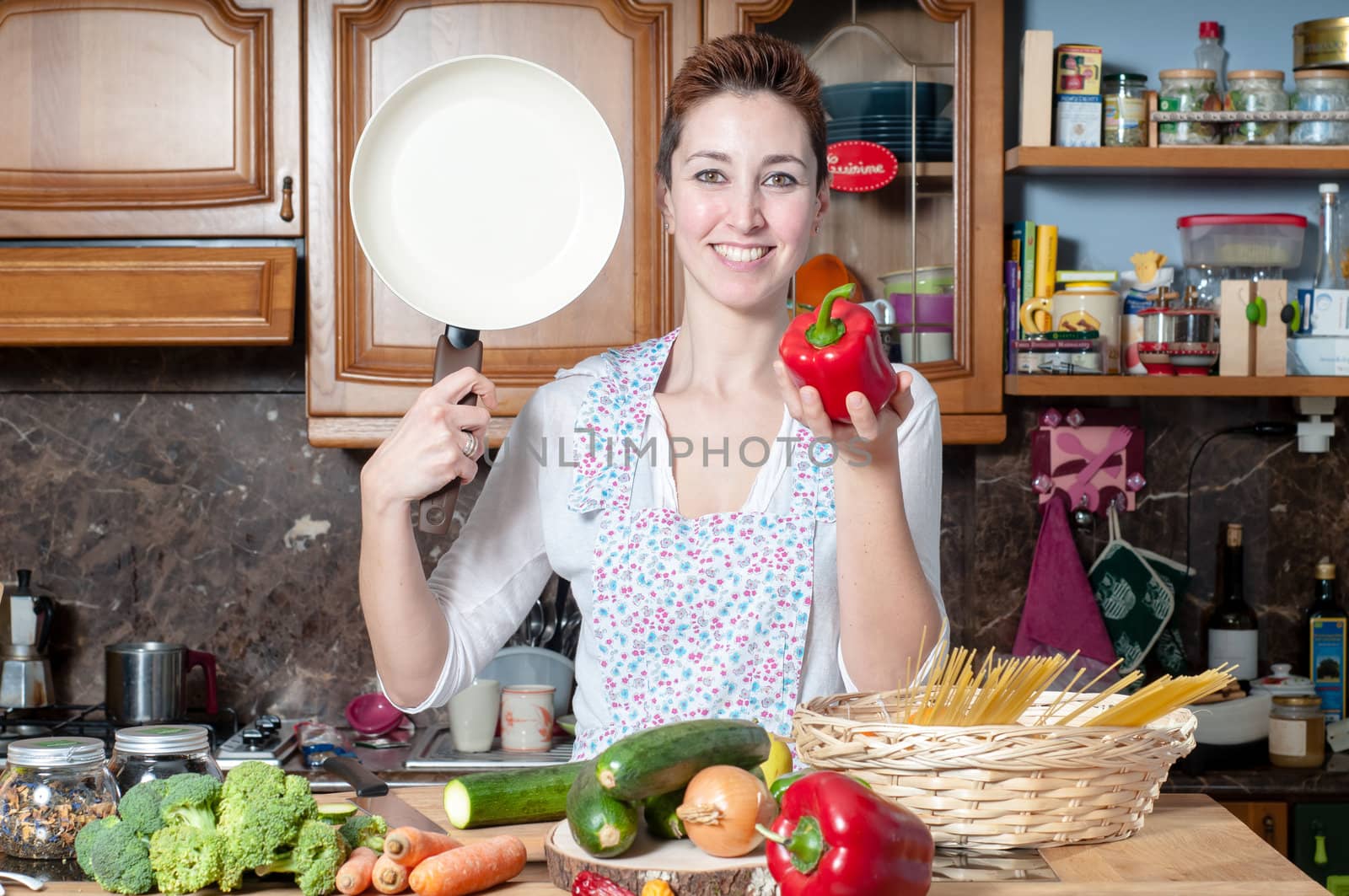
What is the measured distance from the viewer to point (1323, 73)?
237 cm

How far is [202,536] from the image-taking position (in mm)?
2621

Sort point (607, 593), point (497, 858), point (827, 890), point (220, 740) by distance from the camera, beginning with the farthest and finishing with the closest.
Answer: point (220, 740), point (607, 593), point (497, 858), point (827, 890)

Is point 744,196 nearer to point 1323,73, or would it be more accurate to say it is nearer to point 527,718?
point 527,718

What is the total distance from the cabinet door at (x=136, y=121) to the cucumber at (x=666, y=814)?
1.61 m

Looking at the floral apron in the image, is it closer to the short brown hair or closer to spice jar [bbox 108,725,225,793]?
the short brown hair

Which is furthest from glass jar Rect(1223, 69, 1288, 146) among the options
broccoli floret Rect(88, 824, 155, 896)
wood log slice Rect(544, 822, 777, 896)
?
broccoli floret Rect(88, 824, 155, 896)

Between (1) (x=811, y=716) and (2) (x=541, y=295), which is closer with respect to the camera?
(1) (x=811, y=716)

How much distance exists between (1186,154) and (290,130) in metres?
1.54

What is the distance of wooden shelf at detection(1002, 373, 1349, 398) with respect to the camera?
7.55ft

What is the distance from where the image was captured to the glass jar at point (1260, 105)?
2354 mm

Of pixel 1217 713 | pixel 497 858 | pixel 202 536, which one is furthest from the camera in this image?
pixel 202 536

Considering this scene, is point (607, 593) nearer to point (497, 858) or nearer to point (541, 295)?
point (541, 295)

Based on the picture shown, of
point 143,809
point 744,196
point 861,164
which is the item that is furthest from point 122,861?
point 861,164

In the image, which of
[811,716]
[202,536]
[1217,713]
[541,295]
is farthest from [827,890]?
[202,536]
